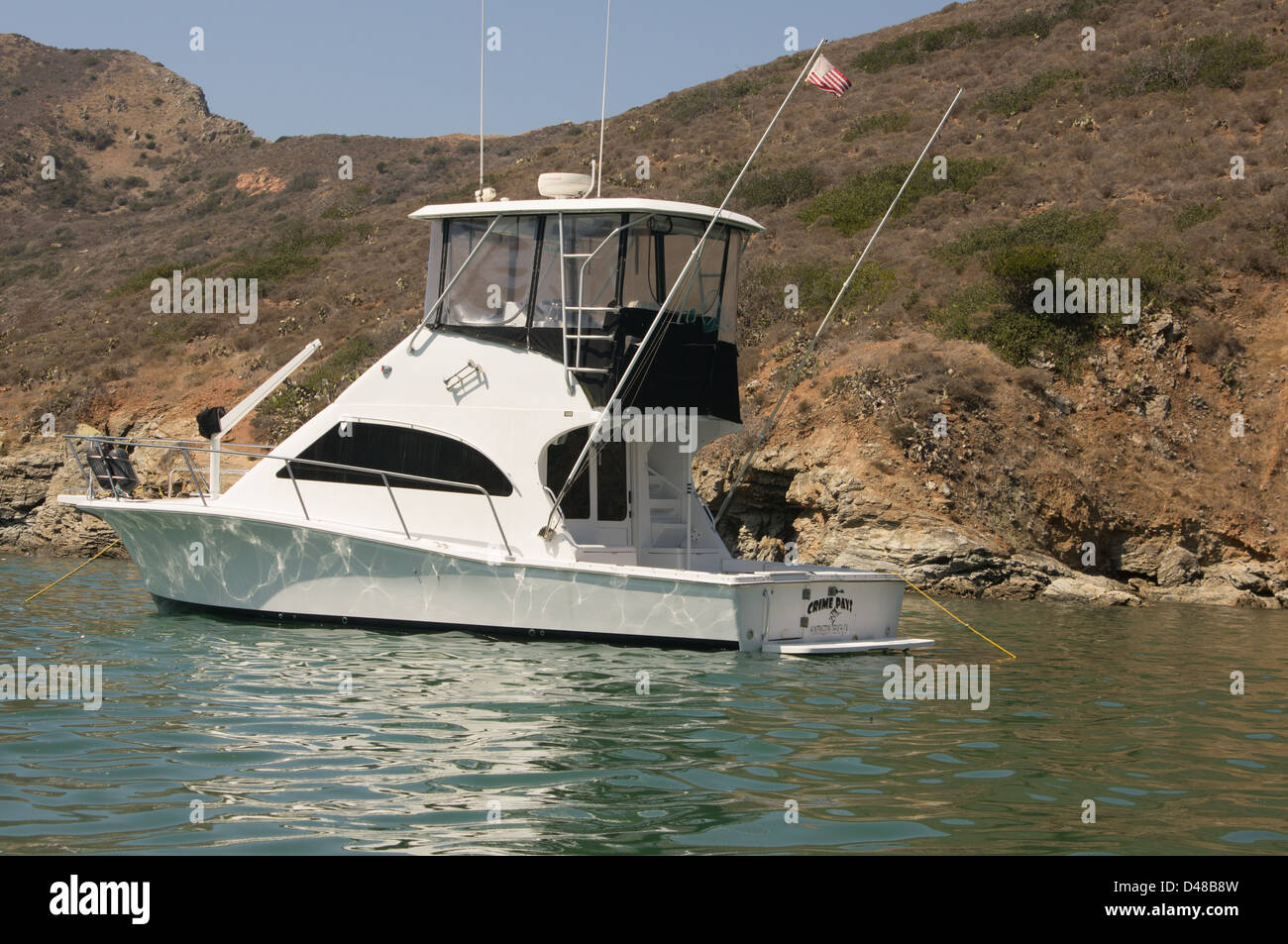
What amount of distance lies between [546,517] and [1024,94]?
100 feet

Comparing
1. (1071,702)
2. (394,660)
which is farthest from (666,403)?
(1071,702)

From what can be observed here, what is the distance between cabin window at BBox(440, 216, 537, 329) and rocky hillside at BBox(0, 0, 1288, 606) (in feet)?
29.0

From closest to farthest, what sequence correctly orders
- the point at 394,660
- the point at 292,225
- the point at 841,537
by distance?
the point at 394,660, the point at 841,537, the point at 292,225

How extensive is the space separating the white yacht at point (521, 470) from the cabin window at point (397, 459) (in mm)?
24

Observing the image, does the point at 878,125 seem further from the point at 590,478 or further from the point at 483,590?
the point at 483,590

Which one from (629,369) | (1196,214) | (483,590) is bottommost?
(483,590)

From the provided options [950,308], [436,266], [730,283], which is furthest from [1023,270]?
[436,266]

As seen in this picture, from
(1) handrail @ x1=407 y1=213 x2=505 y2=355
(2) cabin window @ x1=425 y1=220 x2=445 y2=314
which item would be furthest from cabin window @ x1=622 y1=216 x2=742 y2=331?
(2) cabin window @ x1=425 y1=220 x2=445 y2=314

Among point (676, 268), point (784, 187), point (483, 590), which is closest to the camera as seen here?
point (483, 590)

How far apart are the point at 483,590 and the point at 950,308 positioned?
16.1m

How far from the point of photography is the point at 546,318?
12.0m

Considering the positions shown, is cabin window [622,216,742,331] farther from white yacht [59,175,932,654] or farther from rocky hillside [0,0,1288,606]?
rocky hillside [0,0,1288,606]

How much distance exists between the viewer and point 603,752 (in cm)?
716

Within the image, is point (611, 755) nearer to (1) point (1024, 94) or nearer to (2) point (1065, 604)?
(2) point (1065, 604)
